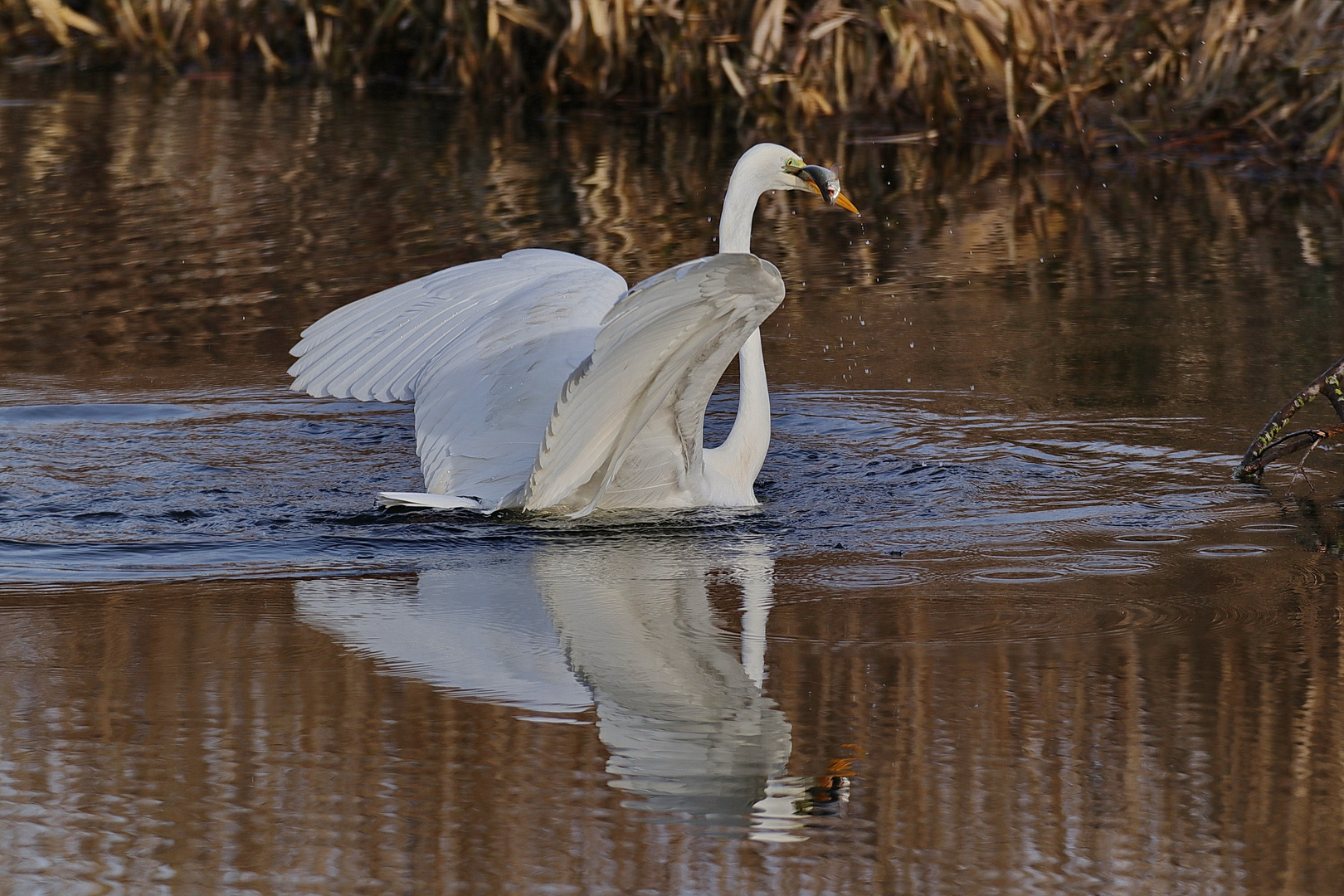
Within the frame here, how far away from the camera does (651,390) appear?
486 centimetres

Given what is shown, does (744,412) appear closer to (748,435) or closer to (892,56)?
(748,435)

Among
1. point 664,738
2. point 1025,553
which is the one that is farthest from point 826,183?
point 664,738

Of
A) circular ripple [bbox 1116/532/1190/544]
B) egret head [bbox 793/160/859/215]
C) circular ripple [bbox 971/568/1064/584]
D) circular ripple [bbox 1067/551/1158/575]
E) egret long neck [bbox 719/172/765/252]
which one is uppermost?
egret head [bbox 793/160/859/215]

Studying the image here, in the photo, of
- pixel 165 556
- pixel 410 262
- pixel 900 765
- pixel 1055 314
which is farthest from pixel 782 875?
pixel 410 262

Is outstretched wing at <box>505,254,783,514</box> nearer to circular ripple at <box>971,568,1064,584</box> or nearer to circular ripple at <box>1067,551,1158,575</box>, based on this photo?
circular ripple at <box>971,568,1064,584</box>

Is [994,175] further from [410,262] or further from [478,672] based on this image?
[478,672]

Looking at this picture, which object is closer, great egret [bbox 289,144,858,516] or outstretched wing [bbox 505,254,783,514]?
outstretched wing [bbox 505,254,783,514]

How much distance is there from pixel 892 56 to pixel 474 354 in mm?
8067

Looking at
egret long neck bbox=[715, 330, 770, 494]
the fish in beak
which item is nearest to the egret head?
the fish in beak

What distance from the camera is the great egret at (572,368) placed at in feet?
14.9

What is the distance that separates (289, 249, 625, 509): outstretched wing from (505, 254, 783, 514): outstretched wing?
1.18 feet

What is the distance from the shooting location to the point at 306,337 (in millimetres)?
6566

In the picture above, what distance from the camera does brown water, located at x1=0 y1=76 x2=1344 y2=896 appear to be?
131 inches

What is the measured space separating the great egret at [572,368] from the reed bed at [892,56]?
647 cm
